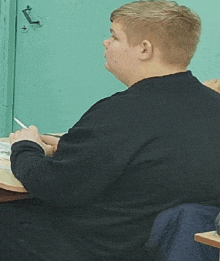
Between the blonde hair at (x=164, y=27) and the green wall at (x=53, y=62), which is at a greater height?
the blonde hair at (x=164, y=27)

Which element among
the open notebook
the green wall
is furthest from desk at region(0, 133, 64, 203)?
the green wall

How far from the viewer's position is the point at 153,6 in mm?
1337

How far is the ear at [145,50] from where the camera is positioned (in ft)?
4.39

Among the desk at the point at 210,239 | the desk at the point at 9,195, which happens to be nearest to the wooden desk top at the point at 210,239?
the desk at the point at 210,239

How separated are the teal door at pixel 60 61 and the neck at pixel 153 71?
61.7 inches

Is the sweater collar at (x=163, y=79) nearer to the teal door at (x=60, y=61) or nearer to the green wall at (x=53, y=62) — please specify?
the green wall at (x=53, y=62)

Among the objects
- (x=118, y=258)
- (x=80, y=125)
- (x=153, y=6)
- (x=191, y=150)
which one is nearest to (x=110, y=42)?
(x=153, y=6)

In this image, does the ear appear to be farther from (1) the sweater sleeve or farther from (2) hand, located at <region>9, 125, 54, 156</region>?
(2) hand, located at <region>9, 125, 54, 156</region>

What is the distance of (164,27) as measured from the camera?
132 centimetres

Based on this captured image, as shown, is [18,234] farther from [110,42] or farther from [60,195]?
[110,42]

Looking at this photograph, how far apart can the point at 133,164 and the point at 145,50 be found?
0.33 meters

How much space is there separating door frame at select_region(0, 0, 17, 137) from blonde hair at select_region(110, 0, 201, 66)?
2.52m

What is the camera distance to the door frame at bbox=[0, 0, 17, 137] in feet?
12.3

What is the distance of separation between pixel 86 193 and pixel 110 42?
46 cm
